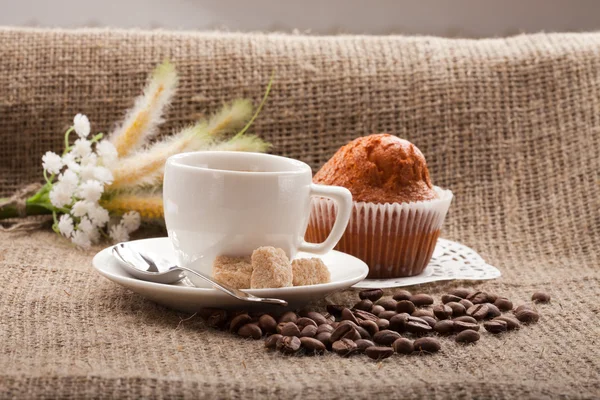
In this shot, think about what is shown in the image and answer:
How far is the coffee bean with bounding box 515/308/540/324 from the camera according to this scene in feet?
4.42

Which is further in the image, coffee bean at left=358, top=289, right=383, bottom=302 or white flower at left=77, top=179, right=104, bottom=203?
white flower at left=77, top=179, right=104, bottom=203

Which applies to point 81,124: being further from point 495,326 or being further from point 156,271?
point 495,326

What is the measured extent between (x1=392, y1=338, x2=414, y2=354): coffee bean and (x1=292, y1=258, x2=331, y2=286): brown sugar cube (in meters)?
0.21

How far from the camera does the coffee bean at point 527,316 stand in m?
1.35

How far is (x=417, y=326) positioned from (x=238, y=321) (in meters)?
0.29

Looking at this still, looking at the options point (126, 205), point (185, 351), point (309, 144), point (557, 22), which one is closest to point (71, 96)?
point (126, 205)

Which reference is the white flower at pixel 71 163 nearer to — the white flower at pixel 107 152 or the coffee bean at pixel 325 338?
the white flower at pixel 107 152

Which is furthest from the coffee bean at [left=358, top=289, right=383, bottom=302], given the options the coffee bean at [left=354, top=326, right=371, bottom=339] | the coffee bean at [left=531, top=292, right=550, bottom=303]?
the coffee bean at [left=531, top=292, right=550, bottom=303]

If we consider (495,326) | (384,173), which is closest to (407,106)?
(384,173)

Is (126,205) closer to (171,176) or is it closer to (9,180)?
(9,180)

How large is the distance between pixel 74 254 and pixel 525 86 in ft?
4.52

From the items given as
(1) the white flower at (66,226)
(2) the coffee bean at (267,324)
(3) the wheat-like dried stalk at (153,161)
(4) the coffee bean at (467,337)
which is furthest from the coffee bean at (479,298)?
(1) the white flower at (66,226)

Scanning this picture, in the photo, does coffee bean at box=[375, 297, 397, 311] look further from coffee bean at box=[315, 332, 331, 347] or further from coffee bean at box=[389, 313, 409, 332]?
coffee bean at box=[315, 332, 331, 347]

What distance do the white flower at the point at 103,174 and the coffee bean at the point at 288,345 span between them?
868mm
